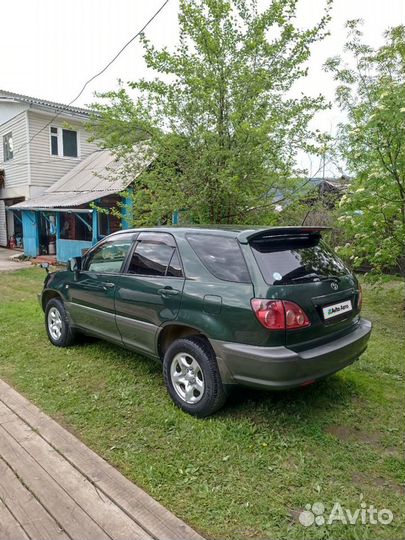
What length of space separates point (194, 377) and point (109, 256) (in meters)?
1.87

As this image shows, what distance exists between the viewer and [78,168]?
17016mm

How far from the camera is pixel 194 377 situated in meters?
3.30

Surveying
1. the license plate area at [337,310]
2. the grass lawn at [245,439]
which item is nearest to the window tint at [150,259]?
the grass lawn at [245,439]

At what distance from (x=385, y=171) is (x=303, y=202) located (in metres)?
2.03

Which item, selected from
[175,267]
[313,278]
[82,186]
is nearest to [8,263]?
[82,186]

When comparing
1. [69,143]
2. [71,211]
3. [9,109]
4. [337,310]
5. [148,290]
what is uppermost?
[9,109]

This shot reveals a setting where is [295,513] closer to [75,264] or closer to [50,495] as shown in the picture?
[50,495]

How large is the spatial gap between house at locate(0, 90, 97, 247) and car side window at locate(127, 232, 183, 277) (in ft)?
44.1

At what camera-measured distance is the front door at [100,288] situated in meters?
4.18

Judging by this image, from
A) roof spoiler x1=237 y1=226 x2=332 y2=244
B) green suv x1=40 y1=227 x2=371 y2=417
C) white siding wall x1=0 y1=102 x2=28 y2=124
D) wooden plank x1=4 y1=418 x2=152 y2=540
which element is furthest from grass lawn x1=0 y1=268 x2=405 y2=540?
white siding wall x1=0 y1=102 x2=28 y2=124

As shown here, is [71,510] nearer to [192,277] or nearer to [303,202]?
[192,277]

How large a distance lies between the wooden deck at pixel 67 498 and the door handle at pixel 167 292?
1389 millimetres

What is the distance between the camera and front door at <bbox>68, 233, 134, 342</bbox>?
13.7ft

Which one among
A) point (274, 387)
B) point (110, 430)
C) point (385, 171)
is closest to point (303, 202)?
point (385, 171)
